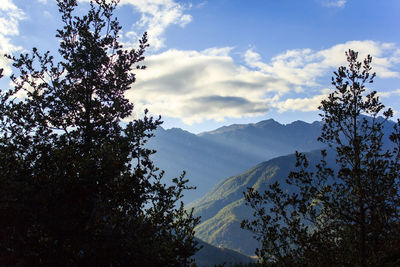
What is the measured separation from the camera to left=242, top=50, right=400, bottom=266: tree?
33.9ft

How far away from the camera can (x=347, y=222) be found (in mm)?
11625

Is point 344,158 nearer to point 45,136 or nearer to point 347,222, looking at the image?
point 347,222

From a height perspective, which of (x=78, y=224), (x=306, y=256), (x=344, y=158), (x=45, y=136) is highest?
(x=45, y=136)

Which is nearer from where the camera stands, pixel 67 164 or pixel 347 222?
pixel 67 164

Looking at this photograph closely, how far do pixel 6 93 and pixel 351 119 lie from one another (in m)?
14.3

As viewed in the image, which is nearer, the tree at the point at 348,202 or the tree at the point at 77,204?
the tree at the point at 77,204

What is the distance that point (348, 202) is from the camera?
1159cm

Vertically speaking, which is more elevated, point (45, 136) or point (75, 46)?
point (75, 46)

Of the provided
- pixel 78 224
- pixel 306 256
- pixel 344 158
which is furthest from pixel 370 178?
pixel 78 224

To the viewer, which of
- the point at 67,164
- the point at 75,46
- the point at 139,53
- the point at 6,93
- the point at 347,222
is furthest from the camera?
the point at 139,53

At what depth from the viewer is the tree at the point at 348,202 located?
10336mm

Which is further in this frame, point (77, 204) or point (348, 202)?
point (348, 202)

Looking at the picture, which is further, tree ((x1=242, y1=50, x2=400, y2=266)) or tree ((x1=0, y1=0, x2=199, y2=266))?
tree ((x1=242, y1=50, x2=400, y2=266))

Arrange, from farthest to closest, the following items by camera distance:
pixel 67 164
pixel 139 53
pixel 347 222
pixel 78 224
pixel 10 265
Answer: pixel 139 53 < pixel 347 222 < pixel 67 164 < pixel 78 224 < pixel 10 265
